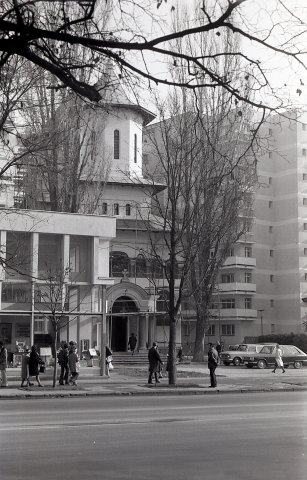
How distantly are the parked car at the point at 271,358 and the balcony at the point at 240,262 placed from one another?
25.6m

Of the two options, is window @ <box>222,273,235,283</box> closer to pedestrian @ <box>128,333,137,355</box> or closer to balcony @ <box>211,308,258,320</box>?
balcony @ <box>211,308,258,320</box>

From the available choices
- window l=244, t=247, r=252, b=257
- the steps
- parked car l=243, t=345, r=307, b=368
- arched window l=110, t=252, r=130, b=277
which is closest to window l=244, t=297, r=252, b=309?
window l=244, t=247, r=252, b=257

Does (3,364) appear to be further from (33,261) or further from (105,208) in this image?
(105,208)

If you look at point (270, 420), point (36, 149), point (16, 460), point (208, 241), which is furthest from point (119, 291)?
point (16, 460)

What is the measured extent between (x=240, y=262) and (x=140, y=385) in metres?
43.8

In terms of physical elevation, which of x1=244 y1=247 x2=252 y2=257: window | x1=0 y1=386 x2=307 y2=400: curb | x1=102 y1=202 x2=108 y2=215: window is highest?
x1=102 y1=202 x2=108 y2=215: window

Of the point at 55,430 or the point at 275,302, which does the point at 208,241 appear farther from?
the point at 275,302

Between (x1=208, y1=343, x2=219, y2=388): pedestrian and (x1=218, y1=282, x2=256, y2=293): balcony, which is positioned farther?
(x1=218, y1=282, x2=256, y2=293): balcony

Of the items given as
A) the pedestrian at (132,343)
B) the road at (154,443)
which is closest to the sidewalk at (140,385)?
the road at (154,443)

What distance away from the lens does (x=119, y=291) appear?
173ft

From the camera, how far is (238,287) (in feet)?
227

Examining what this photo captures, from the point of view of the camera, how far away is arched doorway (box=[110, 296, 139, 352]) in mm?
53531

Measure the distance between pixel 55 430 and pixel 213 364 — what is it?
14671mm

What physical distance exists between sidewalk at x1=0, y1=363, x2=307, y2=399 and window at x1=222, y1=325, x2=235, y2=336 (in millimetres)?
32005
